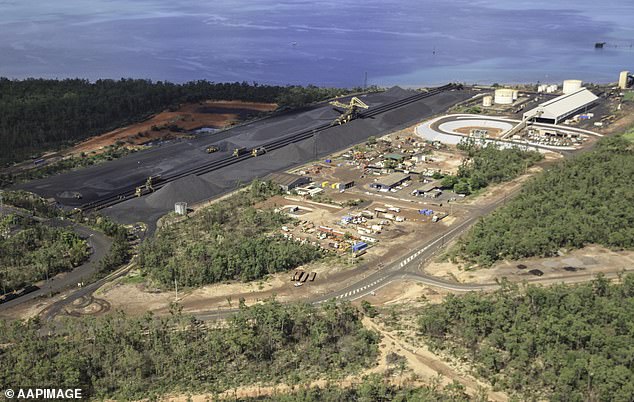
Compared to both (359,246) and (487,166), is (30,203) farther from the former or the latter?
(487,166)

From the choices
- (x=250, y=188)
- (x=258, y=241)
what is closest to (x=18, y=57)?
(x=250, y=188)

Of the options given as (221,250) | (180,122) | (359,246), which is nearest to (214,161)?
(180,122)

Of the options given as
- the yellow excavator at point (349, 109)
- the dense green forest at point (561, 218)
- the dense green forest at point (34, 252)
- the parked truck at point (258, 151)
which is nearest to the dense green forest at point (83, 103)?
the yellow excavator at point (349, 109)

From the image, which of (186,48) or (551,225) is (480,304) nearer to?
(551,225)

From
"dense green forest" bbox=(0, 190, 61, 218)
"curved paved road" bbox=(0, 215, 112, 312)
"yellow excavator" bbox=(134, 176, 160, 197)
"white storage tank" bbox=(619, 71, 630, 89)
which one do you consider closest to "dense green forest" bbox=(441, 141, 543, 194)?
"yellow excavator" bbox=(134, 176, 160, 197)

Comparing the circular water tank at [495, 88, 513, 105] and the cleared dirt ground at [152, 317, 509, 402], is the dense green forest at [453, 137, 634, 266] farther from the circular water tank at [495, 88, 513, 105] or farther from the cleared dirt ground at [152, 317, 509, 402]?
the circular water tank at [495, 88, 513, 105]

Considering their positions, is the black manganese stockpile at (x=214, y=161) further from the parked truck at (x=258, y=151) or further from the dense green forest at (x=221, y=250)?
the dense green forest at (x=221, y=250)
